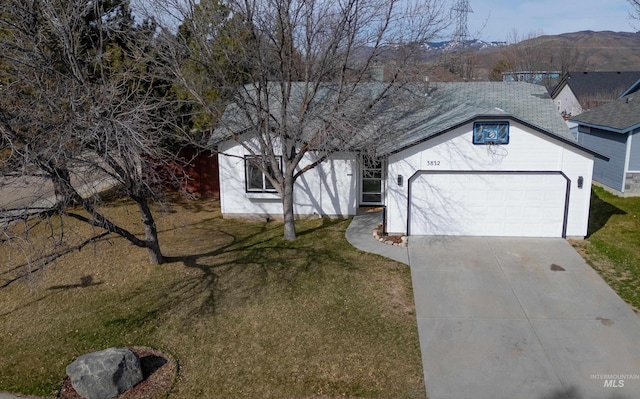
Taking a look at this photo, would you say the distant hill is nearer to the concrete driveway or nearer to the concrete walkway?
the concrete walkway

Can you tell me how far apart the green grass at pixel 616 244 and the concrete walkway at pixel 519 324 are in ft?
1.10

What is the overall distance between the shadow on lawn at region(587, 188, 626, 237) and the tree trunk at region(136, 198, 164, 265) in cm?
1144

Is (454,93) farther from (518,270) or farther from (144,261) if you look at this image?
(144,261)

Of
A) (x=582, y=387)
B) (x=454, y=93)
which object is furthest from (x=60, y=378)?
(x=454, y=93)

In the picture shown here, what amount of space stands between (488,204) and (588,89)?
33282 mm

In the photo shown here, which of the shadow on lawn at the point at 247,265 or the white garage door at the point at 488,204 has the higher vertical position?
the white garage door at the point at 488,204

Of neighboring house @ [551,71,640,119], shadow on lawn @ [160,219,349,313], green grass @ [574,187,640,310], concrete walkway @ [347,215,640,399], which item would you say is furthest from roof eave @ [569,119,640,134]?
neighboring house @ [551,71,640,119]

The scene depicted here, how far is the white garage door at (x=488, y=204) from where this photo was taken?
13.6m

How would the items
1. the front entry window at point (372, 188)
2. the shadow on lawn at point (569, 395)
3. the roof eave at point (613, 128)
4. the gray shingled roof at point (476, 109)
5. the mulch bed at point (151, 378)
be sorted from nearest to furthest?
the shadow on lawn at point (569, 395)
the mulch bed at point (151, 378)
the gray shingled roof at point (476, 109)
the front entry window at point (372, 188)
the roof eave at point (613, 128)

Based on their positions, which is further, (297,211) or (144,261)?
(297,211)

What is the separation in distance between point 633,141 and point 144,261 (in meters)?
16.2

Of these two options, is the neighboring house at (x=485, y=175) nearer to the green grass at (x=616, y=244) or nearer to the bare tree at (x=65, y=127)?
the green grass at (x=616, y=244)

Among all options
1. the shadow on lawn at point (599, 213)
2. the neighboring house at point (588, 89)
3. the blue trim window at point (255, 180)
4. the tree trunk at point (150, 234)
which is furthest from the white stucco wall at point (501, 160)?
the neighboring house at point (588, 89)

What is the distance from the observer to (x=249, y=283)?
11.4m
